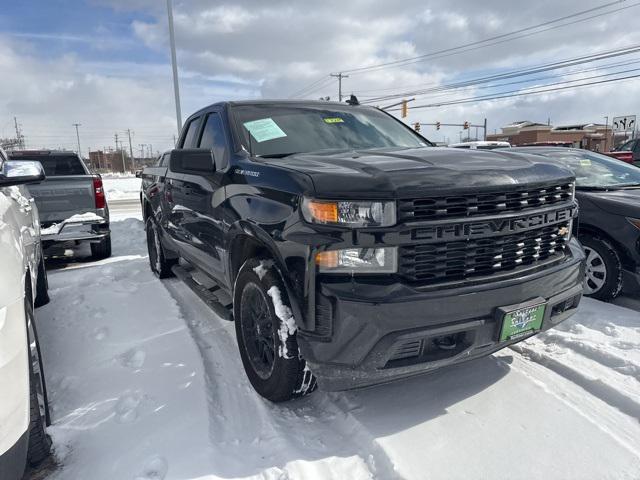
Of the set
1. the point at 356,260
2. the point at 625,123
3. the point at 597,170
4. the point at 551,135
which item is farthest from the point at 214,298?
the point at 551,135

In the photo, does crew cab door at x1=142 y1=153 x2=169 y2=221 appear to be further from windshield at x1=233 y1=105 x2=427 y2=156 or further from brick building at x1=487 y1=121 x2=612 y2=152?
brick building at x1=487 y1=121 x2=612 y2=152

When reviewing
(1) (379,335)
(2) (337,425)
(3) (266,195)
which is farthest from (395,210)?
(2) (337,425)

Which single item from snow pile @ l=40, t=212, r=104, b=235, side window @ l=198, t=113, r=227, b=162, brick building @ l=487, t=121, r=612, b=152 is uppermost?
brick building @ l=487, t=121, r=612, b=152

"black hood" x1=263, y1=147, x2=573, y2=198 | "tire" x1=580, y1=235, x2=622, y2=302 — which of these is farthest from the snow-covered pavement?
"black hood" x1=263, y1=147, x2=573, y2=198

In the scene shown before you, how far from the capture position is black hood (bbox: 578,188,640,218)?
4359mm

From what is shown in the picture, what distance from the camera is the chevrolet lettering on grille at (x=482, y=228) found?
2.25 metres

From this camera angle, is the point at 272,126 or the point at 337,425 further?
the point at 272,126

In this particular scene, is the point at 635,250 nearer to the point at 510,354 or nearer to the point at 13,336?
the point at 510,354

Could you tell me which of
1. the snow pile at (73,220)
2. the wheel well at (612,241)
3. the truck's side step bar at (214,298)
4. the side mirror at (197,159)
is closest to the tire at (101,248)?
the snow pile at (73,220)

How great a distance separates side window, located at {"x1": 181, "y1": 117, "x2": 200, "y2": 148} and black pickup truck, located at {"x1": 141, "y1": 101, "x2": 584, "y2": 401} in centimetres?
127

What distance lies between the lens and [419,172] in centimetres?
232

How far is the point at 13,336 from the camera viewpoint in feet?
5.62

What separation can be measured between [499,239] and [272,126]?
6.03 ft

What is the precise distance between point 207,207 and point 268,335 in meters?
1.30
